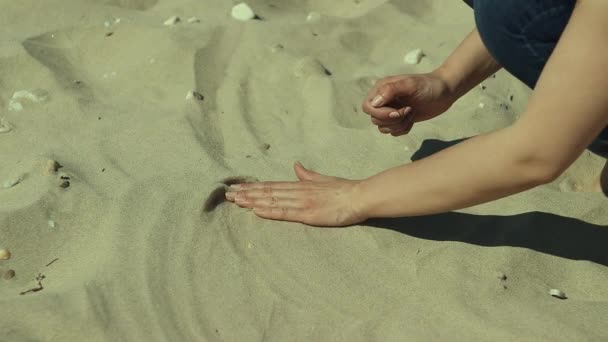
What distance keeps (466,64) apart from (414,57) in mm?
541

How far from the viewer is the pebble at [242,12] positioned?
2.89 meters

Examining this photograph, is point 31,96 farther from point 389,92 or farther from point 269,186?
point 389,92

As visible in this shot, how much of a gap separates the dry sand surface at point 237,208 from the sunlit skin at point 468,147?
8 centimetres

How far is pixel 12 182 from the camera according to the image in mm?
2053

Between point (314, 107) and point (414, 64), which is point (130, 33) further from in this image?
point (414, 64)

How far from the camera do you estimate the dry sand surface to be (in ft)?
5.50

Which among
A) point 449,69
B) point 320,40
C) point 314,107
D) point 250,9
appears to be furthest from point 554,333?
point 250,9

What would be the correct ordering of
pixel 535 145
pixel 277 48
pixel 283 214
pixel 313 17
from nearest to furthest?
pixel 535 145 → pixel 283 214 → pixel 277 48 → pixel 313 17

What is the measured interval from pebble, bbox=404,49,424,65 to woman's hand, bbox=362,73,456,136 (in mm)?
519

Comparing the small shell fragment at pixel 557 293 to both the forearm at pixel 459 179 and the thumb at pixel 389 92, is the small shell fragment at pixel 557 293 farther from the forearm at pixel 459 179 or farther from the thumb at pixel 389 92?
the thumb at pixel 389 92

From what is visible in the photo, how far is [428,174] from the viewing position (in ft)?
5.56

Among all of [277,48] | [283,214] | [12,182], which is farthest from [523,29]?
[12,182]

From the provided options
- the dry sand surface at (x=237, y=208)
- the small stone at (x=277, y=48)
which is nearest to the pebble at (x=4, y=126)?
the dry sand surface at (x=237, y=208)

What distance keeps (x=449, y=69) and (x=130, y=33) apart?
1.19m
